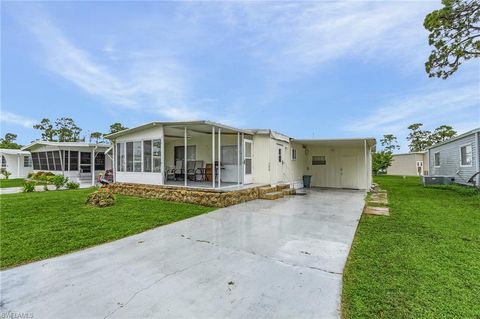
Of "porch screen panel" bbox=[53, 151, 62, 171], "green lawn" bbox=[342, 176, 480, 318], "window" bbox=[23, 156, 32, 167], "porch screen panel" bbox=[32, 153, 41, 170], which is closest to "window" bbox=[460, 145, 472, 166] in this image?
"green lawn" bbox=[342, 176, 480, 318]

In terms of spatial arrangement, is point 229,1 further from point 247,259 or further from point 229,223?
point 247,259

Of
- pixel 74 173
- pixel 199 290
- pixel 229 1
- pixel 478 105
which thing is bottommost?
pixel 199 290

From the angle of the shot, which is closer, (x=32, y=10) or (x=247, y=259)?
(x=247, y=259)

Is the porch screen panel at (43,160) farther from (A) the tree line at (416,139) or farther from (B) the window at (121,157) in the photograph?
(A) the tree line at (416,139)

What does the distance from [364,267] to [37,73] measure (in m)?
18.4

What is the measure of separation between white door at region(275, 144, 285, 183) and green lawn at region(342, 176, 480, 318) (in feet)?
18.9

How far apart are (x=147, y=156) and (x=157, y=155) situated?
64cm

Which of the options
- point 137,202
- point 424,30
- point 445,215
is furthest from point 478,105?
point 137,202

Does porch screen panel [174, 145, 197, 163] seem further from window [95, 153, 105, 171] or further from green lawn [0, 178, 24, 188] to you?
green lawn [0, 178, 24, 188]

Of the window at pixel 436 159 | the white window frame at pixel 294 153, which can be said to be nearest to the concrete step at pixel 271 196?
the white window frame at pixel 294 153

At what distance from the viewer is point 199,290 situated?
2902mm

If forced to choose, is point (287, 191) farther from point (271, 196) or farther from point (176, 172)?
point (176, 172)

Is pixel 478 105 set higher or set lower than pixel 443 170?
higher

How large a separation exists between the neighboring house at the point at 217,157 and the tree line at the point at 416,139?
13.4m
